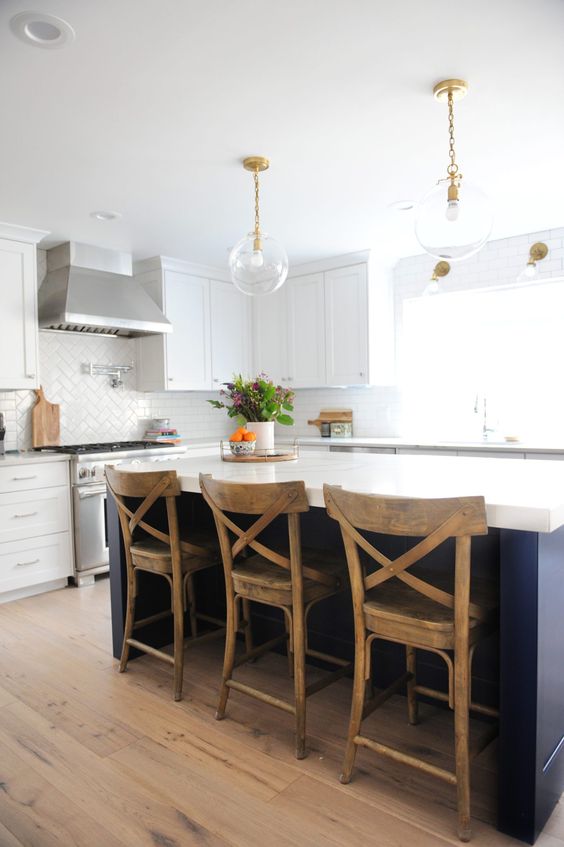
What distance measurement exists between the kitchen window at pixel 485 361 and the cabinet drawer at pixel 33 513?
A: 10.0ft

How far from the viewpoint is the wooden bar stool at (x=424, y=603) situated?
5.32ft

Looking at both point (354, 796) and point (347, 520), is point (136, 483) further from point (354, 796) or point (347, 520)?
point (354, 796)

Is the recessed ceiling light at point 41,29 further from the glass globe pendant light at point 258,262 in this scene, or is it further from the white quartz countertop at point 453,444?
the white quartz countertop at point 453,444

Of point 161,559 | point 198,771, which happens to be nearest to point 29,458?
point 161,559

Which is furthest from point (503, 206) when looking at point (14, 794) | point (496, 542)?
point (14, 794)

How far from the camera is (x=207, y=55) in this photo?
2271 mm

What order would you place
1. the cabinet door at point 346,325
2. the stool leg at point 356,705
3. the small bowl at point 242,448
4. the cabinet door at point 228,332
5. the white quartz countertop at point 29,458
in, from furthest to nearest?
the cabinet door at point 228,332 < the cabinet door at point 346,325 < the white quartz countertop at point 29,458 < the small bowl at point 242,448 < the stool leg at point 356,705

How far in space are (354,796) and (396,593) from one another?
64cm

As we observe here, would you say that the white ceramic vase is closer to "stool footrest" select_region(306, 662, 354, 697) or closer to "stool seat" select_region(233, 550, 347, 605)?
"stool seat" select_region(233, 550, 347, 605)

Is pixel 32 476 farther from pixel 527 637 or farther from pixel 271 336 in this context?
pixel 527 637

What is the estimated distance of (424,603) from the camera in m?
1.84

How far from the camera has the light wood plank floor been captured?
173 cm

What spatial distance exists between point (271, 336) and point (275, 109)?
327 centimetres

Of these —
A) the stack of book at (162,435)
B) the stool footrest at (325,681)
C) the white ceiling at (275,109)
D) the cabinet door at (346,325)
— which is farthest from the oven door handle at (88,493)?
the stool footrest at (325,681)
